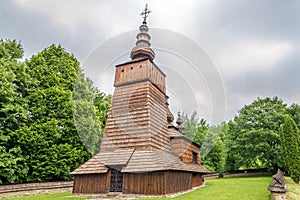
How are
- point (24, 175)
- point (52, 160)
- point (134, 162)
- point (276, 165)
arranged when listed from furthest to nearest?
point (276, 165) → point (52, 160) → point (24, 175) → point (134, 162)

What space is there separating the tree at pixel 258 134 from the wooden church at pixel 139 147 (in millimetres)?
9816

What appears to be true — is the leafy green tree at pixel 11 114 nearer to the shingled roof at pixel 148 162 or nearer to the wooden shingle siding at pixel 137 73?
the wooden shingle siding at pixel 137 73

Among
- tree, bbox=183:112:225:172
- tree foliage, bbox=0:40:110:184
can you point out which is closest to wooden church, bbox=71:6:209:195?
tree foliage, bbox=0:40:110:184

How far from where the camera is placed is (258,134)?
24875 mm

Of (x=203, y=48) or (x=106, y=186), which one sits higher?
(x=203, y=48)

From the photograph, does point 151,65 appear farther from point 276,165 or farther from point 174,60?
point 276,165

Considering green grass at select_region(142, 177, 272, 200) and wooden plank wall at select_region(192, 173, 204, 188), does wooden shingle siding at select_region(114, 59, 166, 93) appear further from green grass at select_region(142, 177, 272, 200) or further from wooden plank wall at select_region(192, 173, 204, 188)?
green grass at select_region(142, 177, 272, 200)

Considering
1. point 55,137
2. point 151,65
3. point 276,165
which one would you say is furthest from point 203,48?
point 276,165

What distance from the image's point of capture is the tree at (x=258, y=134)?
2438 cm

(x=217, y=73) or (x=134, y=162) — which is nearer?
(x=134, y=162)

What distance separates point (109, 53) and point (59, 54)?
1015 cm

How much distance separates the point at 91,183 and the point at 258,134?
1898cm

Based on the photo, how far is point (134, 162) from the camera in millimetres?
12547

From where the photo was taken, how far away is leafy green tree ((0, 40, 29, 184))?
592 inches
